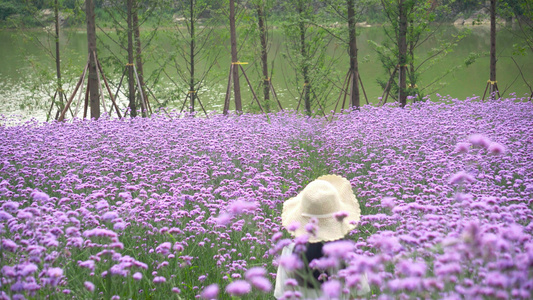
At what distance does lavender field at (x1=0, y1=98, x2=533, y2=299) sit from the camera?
2373mm

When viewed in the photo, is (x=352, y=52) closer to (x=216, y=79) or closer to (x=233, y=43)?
(x=233, y=43)

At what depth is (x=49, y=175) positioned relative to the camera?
6.43 m

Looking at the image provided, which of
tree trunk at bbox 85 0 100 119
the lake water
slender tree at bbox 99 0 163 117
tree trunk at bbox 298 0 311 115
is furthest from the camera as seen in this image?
the lake water

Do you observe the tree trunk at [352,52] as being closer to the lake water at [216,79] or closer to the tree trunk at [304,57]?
the lake water at [216,79]

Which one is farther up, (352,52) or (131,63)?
(352,52)

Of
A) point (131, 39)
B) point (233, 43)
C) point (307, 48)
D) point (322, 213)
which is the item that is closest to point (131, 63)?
point (131, 39)

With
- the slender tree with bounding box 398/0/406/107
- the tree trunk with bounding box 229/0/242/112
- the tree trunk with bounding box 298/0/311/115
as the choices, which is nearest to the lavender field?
the slender tree with bounding box 398/0/406/107

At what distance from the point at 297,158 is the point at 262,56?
345 inches

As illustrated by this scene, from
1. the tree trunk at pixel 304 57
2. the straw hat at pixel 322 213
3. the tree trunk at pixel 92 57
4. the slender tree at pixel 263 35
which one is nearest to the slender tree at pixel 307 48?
the tree trunk at pixel 304 57

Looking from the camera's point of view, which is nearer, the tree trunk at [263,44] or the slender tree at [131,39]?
the slender tree at [131,39]

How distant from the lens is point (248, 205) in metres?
3.25

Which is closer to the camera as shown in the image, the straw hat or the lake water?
the straw hat

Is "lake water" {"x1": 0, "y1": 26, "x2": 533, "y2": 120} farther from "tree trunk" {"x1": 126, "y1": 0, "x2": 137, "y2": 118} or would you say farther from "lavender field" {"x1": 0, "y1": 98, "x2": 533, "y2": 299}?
"lavender field" {"x1": 0, "y1": 98, "x2": 533, "y2": 299}

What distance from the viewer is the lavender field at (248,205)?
93.4 inches
